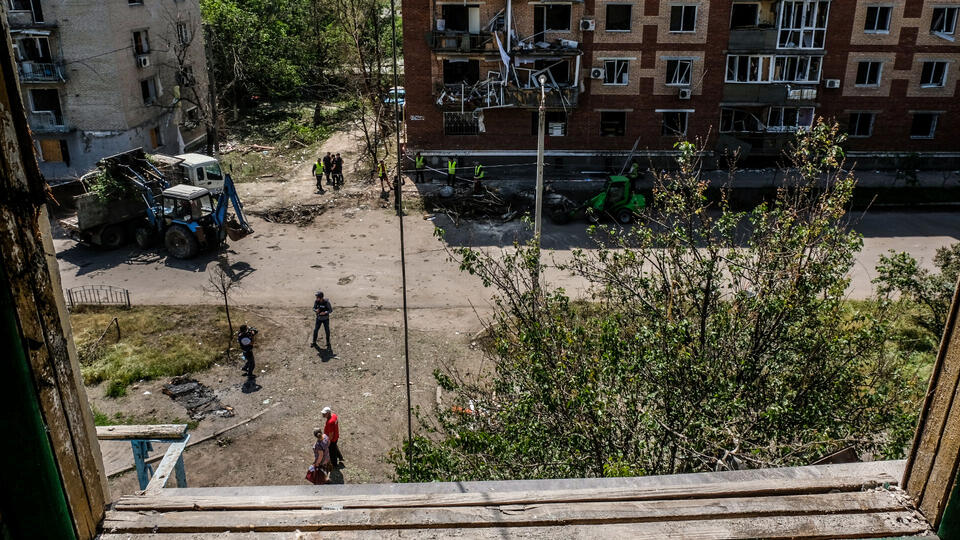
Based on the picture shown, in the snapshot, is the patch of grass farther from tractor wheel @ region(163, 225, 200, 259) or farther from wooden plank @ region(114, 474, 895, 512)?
wooden plank @ region(114, 474, 895, 512)

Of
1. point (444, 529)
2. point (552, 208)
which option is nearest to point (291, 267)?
point (552, 208)

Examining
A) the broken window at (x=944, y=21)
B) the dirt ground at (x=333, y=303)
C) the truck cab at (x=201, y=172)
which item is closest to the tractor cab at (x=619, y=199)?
the dirt ground at (x=333, y=303)

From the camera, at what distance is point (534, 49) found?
2686 cm

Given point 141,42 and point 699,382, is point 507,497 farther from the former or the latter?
point 141,42

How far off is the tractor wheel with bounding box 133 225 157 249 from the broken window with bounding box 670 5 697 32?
64.6 feet

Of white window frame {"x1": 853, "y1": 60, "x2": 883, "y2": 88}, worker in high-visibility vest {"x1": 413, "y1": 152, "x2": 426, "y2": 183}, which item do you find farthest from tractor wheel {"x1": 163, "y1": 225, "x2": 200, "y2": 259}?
white window frame {"x1": 853, "y1": 60, "x2": 883, "y2": 88}

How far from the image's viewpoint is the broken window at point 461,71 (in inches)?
1087

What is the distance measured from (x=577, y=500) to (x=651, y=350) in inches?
178

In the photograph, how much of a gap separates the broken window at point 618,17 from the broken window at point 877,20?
9212 millimetres

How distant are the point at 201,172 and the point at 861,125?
83.8 ft

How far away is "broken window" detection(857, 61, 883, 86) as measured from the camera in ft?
92.9

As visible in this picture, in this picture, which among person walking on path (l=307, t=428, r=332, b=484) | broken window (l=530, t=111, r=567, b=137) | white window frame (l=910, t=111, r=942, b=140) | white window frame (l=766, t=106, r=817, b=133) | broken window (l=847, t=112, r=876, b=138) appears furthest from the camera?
broken window (l=847, t=112, r=876, b=138)

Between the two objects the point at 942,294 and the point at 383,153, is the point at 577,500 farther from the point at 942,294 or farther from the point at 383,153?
the point at 383,153

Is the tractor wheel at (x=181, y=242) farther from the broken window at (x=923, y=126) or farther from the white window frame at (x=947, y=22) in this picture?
the white window frame at (x=947, y=22)
